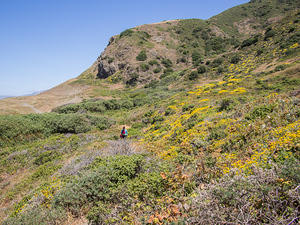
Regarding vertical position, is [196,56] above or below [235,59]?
above

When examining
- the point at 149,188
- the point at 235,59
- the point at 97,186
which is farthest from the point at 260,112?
the point at 235,59

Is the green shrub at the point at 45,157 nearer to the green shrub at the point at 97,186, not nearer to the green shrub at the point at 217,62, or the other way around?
the green shrub at the point at 97,186

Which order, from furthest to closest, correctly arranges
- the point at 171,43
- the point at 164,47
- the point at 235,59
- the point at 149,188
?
the point at 171,43
the point at 164,47
the point at 235,59
the point at 149,188

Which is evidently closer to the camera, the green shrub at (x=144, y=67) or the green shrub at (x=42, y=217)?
the green shrub at (x=42, y=217)

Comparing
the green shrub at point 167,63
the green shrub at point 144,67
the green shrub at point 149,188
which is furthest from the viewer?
the green shrub at point 167,63

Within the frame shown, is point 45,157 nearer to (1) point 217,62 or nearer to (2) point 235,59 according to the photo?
(2) point 235,59

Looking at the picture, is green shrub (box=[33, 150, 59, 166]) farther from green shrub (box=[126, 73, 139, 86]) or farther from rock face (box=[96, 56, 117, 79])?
rock face (box=[96, 56, 117, 79])

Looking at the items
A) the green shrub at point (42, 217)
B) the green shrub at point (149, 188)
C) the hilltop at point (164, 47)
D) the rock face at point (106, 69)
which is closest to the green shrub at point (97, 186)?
the green shrub at point (42, 217)

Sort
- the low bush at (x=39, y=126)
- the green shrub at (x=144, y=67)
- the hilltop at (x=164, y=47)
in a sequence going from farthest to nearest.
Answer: the green shrub at (x=144, y=67)
the hilltop at (x=164, y=47)
the low bush at (x=39, y=126)

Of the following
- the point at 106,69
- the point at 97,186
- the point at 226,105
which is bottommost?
the point at 97,186

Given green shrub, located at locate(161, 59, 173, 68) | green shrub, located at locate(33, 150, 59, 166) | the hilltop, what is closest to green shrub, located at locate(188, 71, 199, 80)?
the hilltop

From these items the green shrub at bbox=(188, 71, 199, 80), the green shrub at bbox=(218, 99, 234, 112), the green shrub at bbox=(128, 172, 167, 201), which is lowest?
the green shrub at bbox=(128, 172, 167, 201)

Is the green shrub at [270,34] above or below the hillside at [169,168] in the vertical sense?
above

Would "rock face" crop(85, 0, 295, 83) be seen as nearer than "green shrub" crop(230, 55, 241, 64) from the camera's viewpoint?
No
